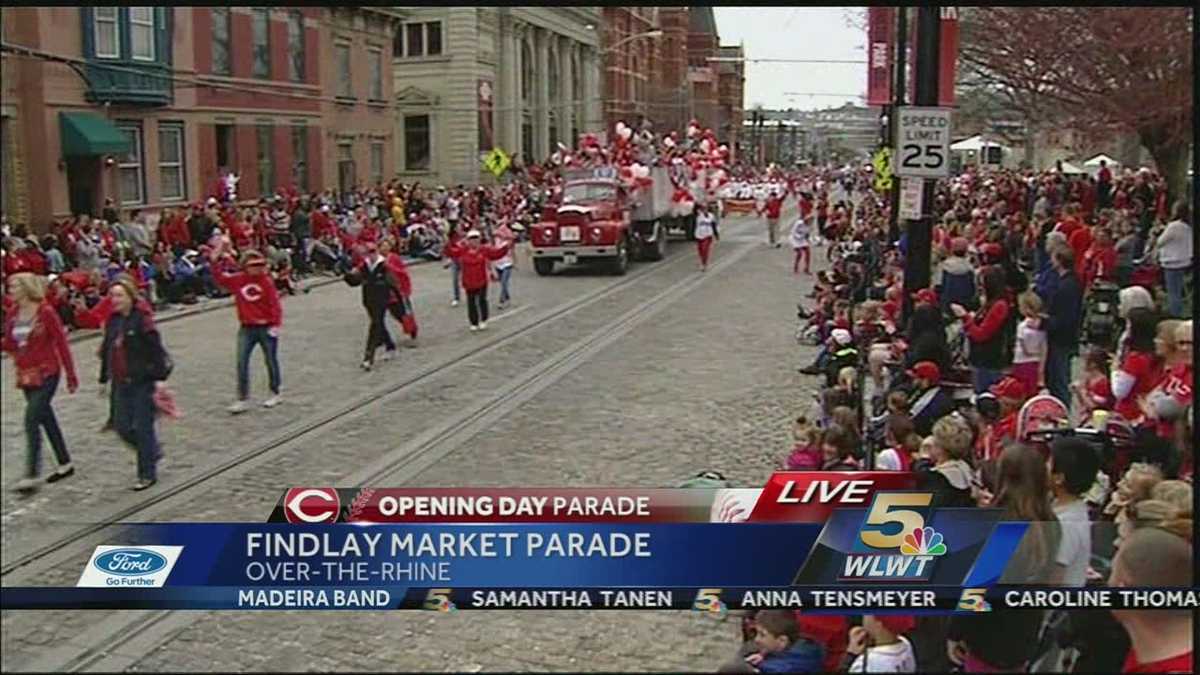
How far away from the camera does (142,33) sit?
13.9 ft

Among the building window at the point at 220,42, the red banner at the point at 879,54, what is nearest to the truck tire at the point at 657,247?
the red banner at the point at 879,54

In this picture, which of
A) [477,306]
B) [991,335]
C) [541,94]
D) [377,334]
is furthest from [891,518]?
[477,306]

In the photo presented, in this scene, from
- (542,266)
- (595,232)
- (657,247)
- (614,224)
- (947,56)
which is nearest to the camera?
(947,56)

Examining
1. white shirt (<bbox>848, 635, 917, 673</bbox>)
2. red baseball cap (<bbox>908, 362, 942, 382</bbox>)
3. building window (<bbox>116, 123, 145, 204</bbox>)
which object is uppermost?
building window (<bbox>116, 123, 145, 204</bbox>)

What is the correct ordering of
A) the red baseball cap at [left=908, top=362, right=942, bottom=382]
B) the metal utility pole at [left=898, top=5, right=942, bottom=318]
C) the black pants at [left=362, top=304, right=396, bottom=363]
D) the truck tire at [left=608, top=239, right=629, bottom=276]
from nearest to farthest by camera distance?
1. the red baseball cap at [left=908, top=362, right=942, bottom=382]
2. the black pants at [left=362, top=304, right=396, bottom=363]
3. the metal utility pole at [left=898, top=5, right=942, bottom=318]
4. the truck tire at [left=608, top=239, right=629, bottom=276]

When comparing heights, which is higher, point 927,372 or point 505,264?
point 505,264

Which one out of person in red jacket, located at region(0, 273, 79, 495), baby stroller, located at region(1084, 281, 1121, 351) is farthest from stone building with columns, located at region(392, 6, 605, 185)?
baby stroller, located at region(1084, 281, 1121, 351)

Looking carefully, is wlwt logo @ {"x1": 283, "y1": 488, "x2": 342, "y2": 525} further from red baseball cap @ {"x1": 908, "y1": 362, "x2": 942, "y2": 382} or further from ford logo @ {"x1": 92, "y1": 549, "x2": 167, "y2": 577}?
red baseball cap @ {"x1": 908, "y1": 362, "x2": 942, "y2": 382}

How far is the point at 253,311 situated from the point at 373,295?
191 centimetres

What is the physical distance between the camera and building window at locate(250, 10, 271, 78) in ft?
14.2

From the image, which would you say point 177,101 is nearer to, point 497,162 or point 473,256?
point 497,162

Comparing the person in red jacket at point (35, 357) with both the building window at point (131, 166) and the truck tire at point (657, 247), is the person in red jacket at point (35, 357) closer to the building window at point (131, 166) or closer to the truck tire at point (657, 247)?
the building window at point (131, 166)

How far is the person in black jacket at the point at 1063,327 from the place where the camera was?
8023 millimetres

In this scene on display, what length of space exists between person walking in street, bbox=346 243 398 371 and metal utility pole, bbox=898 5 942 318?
3.64 metres
